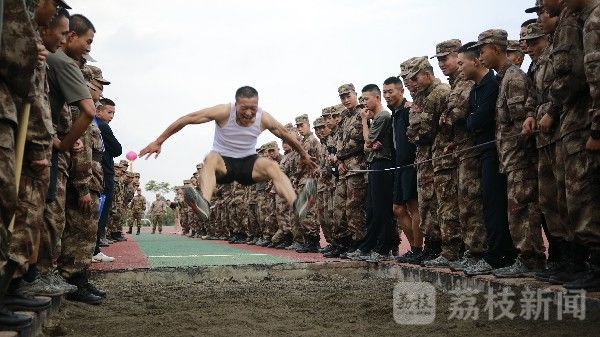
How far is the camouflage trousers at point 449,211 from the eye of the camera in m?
6.79

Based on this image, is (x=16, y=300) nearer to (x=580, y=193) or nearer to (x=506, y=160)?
(x=580, y=193)

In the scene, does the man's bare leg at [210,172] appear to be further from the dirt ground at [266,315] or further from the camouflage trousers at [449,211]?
the camouflage trousers at [449,211]

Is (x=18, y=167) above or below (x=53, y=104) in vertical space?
below

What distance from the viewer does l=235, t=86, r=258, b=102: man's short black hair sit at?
659 cm

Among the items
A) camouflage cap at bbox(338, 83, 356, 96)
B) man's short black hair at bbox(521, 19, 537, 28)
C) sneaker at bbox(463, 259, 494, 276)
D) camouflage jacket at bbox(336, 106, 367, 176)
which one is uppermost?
camouflage cap at bbox(338, 83, 356, 96)

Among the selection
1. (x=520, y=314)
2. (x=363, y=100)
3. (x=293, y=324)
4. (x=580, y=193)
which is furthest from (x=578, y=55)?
(x=363, y=100)

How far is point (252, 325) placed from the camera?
4492 millimetres

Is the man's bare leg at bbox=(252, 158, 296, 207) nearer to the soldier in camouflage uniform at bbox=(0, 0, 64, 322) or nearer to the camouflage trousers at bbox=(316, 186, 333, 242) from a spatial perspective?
the soldier in camouflage uniform at bbox=(0, 0, 64, 322)

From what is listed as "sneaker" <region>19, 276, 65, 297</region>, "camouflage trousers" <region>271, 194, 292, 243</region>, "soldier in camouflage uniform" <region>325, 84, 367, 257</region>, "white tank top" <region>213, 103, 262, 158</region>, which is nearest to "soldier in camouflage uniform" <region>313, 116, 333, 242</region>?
"soldier in camouflage uniform" <region>325, 84, 367, 257</region>

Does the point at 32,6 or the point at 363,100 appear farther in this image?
the point at 363,100

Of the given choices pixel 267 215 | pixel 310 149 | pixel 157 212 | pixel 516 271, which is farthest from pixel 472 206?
pixel 157 212

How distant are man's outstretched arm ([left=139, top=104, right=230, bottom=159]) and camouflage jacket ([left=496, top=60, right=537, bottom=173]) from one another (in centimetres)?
277

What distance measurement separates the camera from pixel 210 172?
6492mm

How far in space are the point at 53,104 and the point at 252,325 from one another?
2.23 meters
